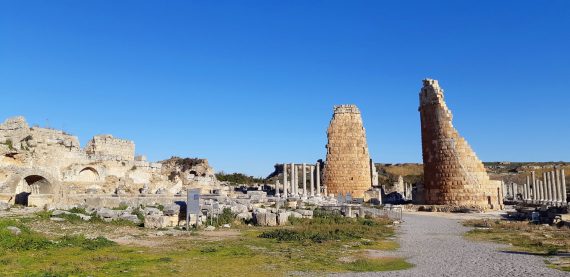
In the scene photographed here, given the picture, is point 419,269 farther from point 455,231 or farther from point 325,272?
point 455,231

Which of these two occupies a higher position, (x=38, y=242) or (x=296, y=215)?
(x=296, y=215)

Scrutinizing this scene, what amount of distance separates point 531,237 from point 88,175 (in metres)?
27.6

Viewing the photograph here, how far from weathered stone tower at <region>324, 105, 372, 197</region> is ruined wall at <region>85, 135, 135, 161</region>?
50.8 ft

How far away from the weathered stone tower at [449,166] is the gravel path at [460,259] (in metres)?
15.8

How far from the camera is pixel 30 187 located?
25.0 metres

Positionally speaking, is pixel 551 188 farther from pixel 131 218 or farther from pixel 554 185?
pixel 131 218

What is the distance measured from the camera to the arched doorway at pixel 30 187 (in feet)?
76.1

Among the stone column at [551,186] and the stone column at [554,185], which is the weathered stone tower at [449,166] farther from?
the stone column at [551,186]

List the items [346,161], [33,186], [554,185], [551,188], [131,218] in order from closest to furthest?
1. [131,218]
2. [33,186]
3. [554,185]
4. [551,188]
5. [346,161]

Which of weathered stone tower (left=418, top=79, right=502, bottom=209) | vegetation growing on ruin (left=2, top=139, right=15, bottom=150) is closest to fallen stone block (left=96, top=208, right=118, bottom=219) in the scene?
vegetation growing on ruin (left=2, top=139, right=15, bottom=150)

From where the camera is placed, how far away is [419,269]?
9.29 m

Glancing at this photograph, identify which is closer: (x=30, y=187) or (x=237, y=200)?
(x=237, y=200)

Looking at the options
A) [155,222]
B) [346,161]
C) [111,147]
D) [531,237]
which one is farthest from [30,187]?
[531,237]

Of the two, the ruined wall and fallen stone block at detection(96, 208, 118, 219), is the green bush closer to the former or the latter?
fallen stone block at detection(96, 208, 118, 219)
